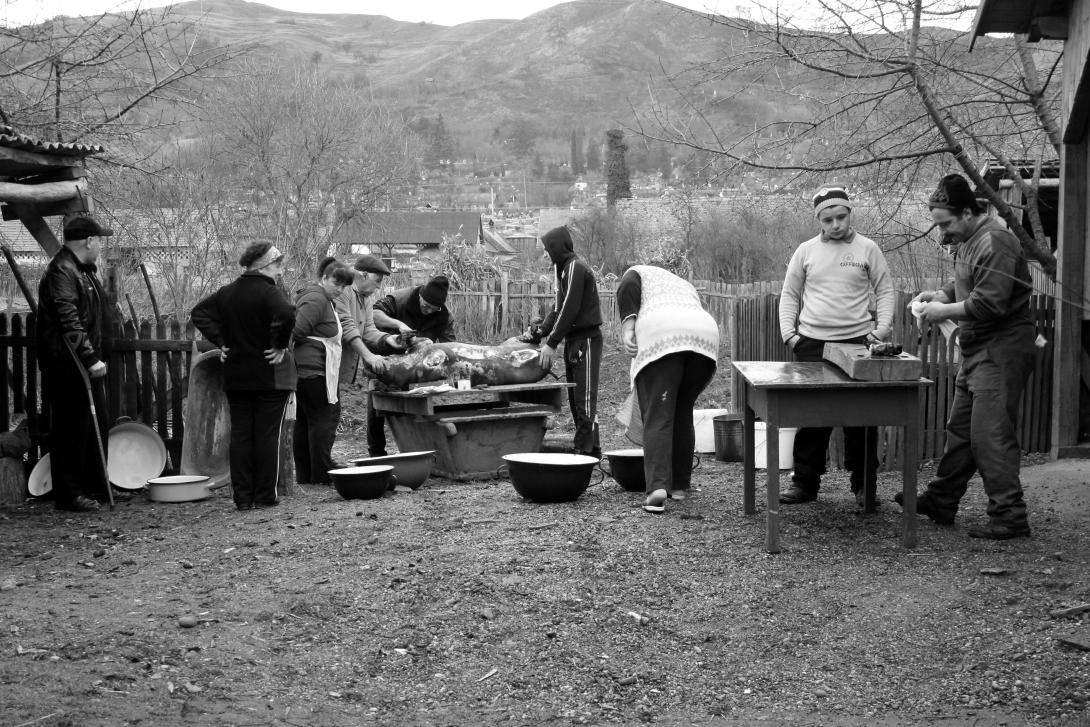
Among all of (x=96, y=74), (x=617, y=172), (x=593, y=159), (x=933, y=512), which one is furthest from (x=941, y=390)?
(x=593, y=159)

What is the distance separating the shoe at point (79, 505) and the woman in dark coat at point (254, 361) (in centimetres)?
105

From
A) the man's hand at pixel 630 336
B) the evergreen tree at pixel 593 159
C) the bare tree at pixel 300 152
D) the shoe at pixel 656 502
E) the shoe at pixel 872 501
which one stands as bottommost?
the shoe at pixel 872 501

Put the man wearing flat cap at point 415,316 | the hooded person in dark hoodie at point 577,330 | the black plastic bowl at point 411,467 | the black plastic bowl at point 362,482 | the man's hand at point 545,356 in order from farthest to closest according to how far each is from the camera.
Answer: the man wearing flat cap at point 415,316 → the man's hand at point 545,356 → the hooded person in dark hoodie at point 577,330 → the black plastic bowl at point 411,467 → the black plastic bowl at point 362,482

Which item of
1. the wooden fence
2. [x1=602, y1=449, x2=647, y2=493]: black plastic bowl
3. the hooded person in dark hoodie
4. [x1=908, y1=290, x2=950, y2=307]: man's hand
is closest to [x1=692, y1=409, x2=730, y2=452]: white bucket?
the wooden fence

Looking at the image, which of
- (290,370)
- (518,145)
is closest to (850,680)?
(290,370)

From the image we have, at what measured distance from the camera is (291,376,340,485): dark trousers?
866 cm

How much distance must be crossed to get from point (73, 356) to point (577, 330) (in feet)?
12.5

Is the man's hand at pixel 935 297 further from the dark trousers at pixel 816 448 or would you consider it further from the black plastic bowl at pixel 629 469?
the black plastic bowl at pixel 629 469

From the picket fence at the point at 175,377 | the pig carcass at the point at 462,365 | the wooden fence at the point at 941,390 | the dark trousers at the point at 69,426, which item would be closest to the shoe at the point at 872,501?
the picket fence at the point at 175,377

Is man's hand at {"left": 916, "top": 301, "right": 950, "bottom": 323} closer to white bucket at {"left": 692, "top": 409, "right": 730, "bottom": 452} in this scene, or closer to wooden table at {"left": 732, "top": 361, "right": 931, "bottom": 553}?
wooden table at {"left": 732, "top": 361, "right": 931, "bottom": 553}

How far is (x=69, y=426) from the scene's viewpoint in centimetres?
806

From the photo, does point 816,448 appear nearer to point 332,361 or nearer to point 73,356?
point 332,361

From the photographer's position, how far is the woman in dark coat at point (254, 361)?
777 cm

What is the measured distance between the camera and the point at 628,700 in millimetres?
4277
